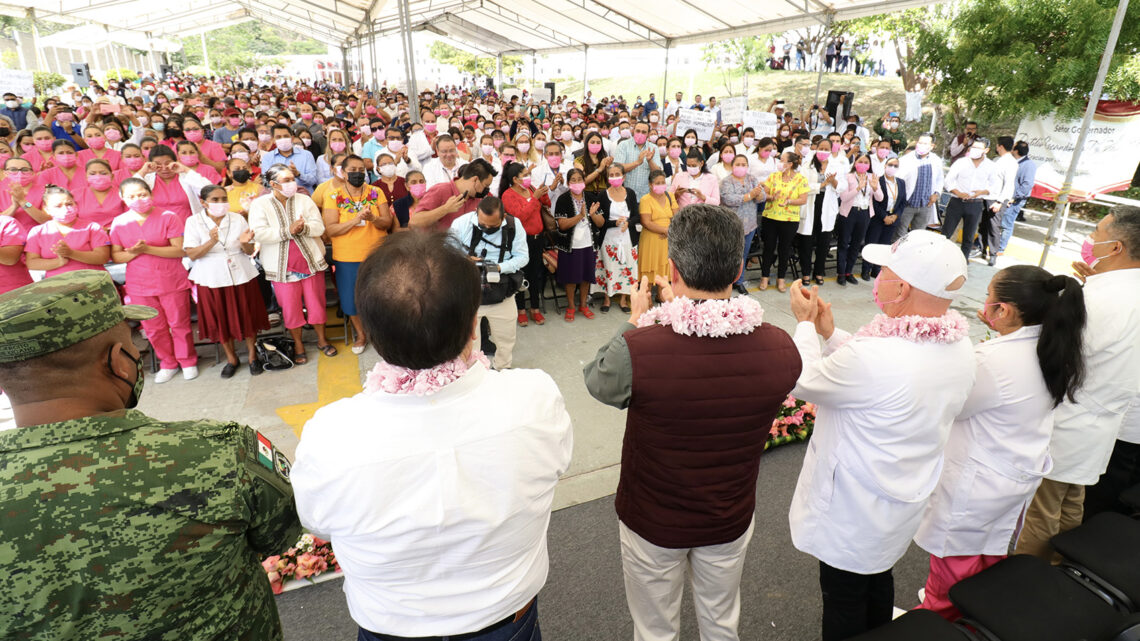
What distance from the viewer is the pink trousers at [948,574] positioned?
90.8 inches

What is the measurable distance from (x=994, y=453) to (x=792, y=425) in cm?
195

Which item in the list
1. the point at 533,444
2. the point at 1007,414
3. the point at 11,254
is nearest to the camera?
the point at 533,444

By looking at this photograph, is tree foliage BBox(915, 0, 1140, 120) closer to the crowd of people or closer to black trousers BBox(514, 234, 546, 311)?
the crowd of people

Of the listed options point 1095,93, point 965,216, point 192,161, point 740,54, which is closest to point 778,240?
point 965,216

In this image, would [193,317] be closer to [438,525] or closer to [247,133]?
[247,133]

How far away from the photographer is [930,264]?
74.4 inches

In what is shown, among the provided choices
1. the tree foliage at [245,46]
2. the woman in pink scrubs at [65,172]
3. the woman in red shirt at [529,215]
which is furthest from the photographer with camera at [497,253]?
the tree foliage at [245,46]

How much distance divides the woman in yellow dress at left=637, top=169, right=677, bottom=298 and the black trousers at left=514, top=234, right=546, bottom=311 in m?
1.09

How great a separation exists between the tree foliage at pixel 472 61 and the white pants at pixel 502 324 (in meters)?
38.9

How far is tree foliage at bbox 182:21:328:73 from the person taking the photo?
57.4m

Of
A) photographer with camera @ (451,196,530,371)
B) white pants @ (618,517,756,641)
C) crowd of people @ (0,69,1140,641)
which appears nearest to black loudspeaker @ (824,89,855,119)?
photographer with camera @ (451,196,530,371)

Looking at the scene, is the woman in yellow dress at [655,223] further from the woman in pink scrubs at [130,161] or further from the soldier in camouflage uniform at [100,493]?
the soldier in camouflage uniform at [100,493]

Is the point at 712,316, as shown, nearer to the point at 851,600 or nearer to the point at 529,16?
the point at 851,600

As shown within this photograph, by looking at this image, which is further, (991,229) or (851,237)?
(991,229)
